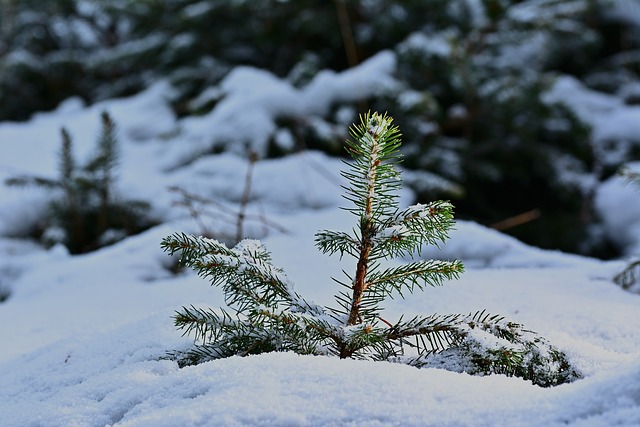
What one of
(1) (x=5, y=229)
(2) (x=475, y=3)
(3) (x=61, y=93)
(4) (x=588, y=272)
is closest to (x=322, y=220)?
(4) (x=588, y=272)

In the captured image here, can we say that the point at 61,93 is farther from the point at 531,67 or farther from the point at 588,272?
the point at 588,272

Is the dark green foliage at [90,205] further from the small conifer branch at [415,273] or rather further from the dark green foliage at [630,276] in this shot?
the dark green foliage at [630,276]

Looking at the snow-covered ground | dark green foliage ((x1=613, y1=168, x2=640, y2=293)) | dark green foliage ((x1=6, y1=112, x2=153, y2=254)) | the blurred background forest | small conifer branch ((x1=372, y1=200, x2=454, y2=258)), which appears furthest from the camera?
the blurred background forest

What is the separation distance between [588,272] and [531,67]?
2.45 metres

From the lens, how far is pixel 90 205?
116 inches

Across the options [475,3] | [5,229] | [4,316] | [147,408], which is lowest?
[147,408]

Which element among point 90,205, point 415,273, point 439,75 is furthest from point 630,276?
point 90,205

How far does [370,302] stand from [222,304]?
683mm

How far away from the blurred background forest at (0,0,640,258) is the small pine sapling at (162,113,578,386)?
1789 millimetres

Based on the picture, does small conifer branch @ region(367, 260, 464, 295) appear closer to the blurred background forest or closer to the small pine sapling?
the small pine sapling

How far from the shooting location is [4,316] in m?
1.98

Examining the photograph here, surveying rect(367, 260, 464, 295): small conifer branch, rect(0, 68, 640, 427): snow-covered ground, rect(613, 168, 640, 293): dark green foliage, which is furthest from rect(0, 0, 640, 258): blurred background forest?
rect(367, 260, 464, 295): small conifer branch

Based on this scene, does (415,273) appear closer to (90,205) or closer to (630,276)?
(630,276)

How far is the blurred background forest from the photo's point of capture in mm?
3229
